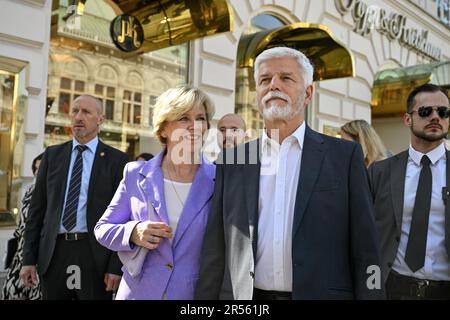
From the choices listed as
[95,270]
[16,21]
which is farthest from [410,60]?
[95,270]

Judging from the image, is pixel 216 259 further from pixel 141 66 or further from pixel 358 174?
pixel 141 66

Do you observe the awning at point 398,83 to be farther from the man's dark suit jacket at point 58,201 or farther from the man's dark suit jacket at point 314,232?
the man's dark suit jacket at point 314,232

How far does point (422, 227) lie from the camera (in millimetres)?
2461

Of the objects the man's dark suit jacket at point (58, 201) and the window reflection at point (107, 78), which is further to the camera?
the window reflection at point (107, 78)

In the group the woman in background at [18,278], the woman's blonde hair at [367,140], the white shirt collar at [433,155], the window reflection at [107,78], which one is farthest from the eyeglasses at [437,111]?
the window reflection at [107,78]

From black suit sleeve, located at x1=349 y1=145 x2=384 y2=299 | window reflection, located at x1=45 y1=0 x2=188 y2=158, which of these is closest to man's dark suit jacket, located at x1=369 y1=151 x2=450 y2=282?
black suit sleeve, located at x1=349 y1=145 x2=384 y2=299

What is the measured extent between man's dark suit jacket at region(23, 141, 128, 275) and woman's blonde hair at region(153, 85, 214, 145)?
117 cm

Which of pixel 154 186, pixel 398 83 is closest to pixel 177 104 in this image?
pixel 154 186

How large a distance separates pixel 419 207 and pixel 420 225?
0.10m

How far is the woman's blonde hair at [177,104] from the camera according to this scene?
81.0 inches

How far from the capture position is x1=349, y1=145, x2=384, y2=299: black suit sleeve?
5.68 ft

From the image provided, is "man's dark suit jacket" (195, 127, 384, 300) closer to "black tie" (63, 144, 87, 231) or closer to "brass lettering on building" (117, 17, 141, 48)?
"black tie" (63, 144, 87, 231)

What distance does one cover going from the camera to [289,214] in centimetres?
183

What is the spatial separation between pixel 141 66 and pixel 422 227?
4967mm
